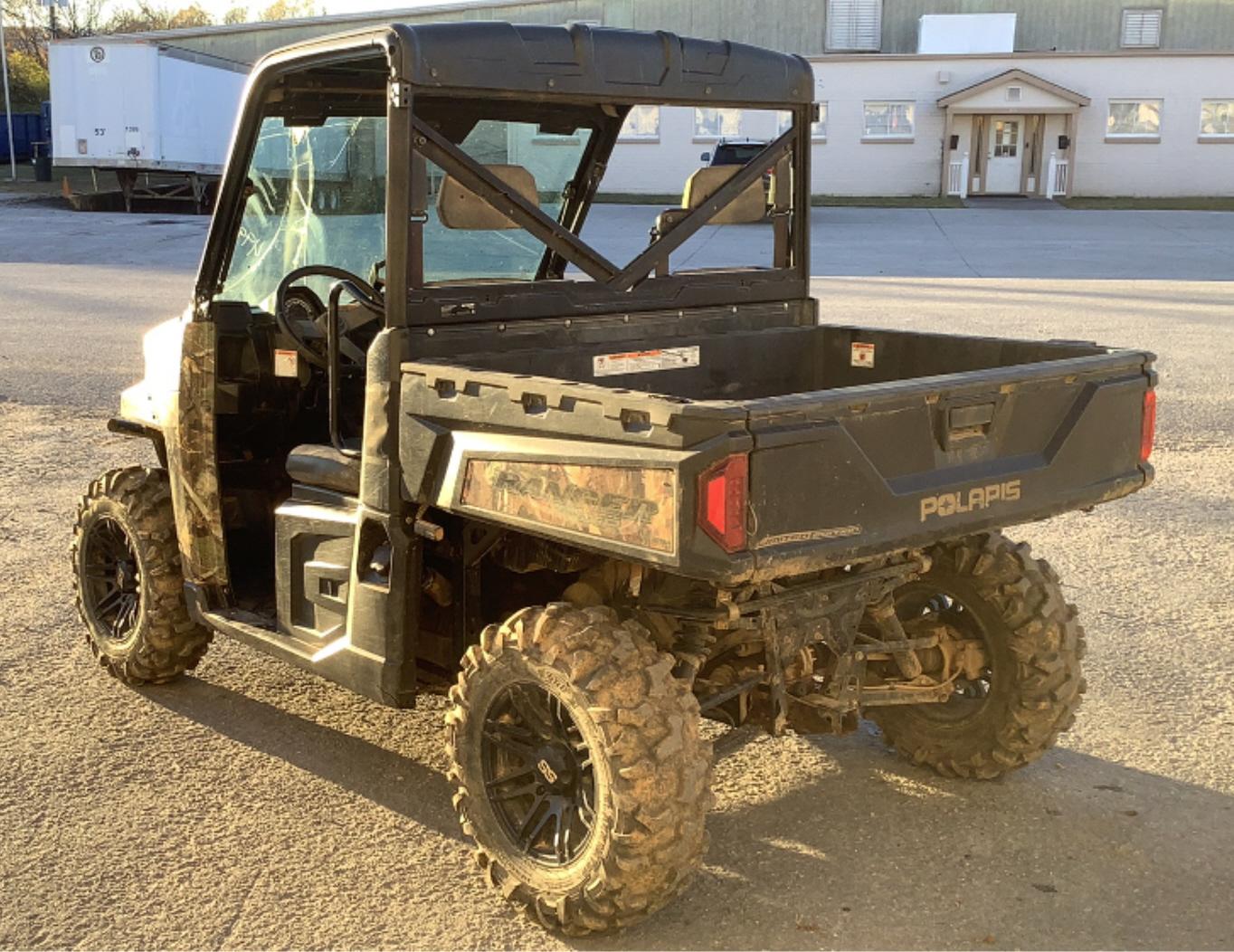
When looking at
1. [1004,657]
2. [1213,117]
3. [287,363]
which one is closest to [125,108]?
[287,363]

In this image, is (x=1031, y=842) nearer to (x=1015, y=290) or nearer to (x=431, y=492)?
(x=431, y=492)

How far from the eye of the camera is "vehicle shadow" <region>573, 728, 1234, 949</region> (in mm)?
3432

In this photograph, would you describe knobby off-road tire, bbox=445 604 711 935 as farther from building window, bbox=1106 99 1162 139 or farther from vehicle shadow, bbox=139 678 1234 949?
building window, bbox=1106 99 1162 139

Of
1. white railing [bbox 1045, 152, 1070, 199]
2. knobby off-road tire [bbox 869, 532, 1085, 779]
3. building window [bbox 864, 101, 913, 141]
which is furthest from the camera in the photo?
building window [bbox 864, 101, 913, 141]

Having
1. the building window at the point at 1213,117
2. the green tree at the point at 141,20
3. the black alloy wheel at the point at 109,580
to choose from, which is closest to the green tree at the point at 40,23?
the green tree at the point at 141,20

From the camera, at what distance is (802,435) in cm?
307

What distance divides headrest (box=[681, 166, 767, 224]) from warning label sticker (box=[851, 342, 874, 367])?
1.69ft

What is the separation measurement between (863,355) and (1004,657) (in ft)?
3.51

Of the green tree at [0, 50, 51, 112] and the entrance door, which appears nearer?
the entrance door

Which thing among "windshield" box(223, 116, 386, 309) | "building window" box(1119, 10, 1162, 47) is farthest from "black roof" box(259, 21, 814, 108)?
"building window" box(1119, 10, 1162, 47)

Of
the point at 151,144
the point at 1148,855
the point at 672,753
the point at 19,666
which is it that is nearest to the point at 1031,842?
the point at 1148,855

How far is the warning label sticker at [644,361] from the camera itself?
13.8 feet

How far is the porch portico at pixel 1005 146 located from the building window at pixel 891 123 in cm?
101

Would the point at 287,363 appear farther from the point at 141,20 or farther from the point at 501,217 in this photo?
the point at 141,20
